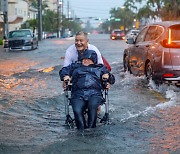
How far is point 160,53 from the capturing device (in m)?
11.2

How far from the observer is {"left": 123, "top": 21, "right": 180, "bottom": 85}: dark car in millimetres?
11039

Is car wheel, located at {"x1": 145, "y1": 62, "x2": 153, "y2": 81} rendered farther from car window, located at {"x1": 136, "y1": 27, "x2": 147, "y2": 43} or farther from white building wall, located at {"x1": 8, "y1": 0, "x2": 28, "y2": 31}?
white building wall, located at {"x1": 8, "y1": 0, "x2": 28, "y2": 31}

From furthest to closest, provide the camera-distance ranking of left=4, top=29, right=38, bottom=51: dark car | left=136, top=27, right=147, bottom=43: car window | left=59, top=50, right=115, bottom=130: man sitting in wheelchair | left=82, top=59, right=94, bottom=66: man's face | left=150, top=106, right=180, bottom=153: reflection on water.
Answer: left=4, top=29, right=38, bottom=51: dark car < left=136, top=27, right=147, bottom=43: car window < left=82, top=59, right=94, bottom=66: man's face < left=59, top=50, right=115, bottom=130: man sitting in wheelchair < left=150, top=106, right=180, bottom=153: reflection on water

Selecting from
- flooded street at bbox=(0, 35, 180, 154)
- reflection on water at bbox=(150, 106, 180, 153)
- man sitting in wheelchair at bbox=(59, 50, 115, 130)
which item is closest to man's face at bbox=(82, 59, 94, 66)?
man sitting in wheelchair at bbox=(59, 50, 115, 130)

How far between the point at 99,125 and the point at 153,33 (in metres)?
5.61

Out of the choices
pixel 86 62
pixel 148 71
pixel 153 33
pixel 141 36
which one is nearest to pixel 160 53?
pixel 148 71

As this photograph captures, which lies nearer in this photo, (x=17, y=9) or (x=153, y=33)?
(x=153, y=33)

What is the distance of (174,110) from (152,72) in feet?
9.30

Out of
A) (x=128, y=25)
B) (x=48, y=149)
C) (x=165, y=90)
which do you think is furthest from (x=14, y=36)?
(x=128, y=25)

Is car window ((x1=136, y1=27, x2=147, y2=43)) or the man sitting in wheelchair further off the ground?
car window ((x1=136, y1=27, x2=147, y2=43))

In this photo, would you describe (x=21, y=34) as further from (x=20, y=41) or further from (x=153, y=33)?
(x=153, y=33)

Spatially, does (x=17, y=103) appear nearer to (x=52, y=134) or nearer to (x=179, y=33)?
(x=52, y=134)

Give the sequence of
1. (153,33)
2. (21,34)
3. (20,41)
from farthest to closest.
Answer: (21,34) < (20,41) < (153,33)

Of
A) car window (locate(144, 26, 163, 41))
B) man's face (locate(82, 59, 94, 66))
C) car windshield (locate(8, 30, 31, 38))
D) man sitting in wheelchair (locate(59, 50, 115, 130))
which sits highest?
car window (locate(144, 26, 163, 41))
